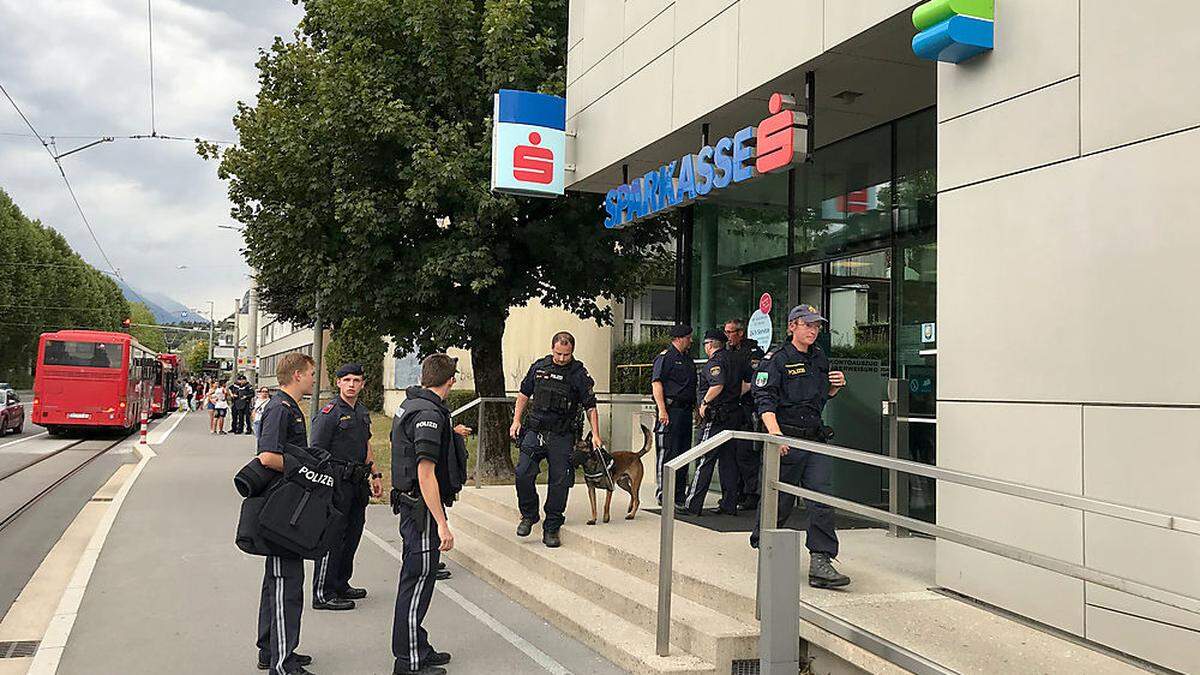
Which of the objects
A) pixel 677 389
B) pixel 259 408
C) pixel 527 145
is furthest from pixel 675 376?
pixel 259 408

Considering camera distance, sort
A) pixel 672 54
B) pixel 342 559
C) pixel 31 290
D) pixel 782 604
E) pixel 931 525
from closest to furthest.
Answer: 1. pixel 931 525
2. pixel 782 604
3. pixel 342 559
4. pixel 672 54
5. pixel 31 290

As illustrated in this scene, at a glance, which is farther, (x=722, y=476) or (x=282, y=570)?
(x=722, y=476)

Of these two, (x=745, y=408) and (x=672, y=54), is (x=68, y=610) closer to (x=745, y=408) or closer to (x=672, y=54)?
(x=745, y=408)

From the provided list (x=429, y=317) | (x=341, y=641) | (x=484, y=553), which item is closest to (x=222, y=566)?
(x=484, y=553)

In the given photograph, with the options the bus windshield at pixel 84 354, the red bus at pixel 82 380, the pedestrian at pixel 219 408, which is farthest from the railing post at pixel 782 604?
the pedestrian at pixel 219 408

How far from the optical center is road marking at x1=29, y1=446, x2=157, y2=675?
566 cm

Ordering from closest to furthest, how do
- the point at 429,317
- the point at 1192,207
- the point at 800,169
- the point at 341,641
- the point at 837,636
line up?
the point at 1192,207 < the point at 837,636 < the point at 341,641 < the point at 800,169 < the point at 429,317

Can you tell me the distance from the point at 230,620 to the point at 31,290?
60367mm

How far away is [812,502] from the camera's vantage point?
5.48 m

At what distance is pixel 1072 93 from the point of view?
5023 mm

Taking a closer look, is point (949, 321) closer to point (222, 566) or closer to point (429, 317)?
point (222, 566)

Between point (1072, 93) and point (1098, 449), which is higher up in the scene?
point (1072, 93)

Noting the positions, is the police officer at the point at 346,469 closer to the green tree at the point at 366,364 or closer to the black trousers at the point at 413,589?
the black trousers at the point at 413,589

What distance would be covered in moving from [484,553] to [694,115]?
4.56 metres
